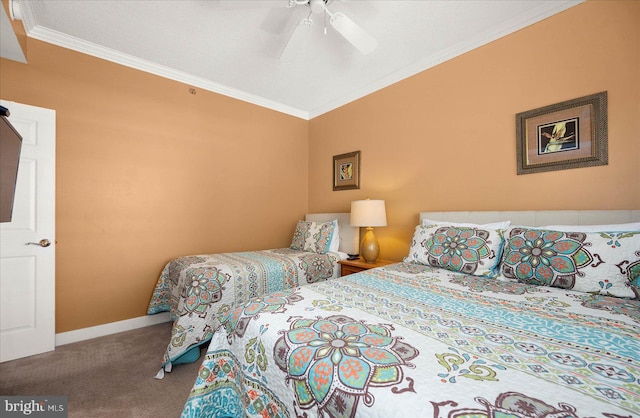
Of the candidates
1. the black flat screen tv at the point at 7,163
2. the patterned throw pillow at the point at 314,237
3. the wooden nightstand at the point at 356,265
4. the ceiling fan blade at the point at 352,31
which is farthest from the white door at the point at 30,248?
the wooden nightstand at the point at 356,265

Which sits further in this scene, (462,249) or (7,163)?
(462,249)

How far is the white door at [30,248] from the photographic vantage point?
2111 millimetres

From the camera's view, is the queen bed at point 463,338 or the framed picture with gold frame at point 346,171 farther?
the framed picture with gold frame at point 346,171

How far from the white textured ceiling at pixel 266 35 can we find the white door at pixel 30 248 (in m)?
0.85

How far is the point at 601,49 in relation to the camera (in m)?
1.84

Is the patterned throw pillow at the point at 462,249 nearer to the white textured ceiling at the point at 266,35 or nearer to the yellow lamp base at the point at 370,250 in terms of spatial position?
the yellow lamp base at the point at 370,250

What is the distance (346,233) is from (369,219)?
26.3 inches

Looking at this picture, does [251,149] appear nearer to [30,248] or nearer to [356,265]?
[356,265]

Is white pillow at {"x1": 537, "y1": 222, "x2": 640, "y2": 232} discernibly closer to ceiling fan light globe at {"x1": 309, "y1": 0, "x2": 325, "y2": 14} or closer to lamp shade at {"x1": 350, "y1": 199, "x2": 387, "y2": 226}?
lamp shade at {"x1": 350, "y1": 199, "x2": 387, "y2": 226}

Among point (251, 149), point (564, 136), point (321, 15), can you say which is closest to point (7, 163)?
point (321, 15)

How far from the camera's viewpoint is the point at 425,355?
2.76 ft

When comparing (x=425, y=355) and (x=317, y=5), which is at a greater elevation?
(x=317, y=5)

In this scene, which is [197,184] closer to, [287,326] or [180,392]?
[180,392]

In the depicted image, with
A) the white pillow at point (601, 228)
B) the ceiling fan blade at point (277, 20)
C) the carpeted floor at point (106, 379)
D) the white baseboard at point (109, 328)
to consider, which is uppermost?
the ceiling fan blade at point (277, 20)
